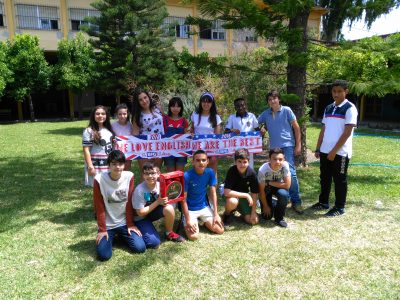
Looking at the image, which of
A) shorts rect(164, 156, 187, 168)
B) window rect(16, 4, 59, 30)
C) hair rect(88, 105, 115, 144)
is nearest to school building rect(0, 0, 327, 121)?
window rect(16, 4, 59, 30)

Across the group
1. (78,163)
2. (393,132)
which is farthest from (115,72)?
(393,132)

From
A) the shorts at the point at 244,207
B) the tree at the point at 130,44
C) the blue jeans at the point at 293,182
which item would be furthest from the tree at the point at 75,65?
the shorts at the point at 244,207

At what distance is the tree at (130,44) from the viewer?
16531 mm

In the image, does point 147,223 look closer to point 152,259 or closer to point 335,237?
point 152,259

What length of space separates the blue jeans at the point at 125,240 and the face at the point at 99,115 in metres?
1.36

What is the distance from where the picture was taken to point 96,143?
170 inches

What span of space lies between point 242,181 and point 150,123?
1.43 meters

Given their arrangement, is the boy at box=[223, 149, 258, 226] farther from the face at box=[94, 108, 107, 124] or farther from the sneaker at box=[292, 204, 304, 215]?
the face at box=[94, 108, 107, 124]

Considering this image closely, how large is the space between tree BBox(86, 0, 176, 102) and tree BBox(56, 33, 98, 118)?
3543mm

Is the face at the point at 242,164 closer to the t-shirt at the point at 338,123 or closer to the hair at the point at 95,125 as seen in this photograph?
the t-shirt at the point at 338,123

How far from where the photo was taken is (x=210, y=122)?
4.91m

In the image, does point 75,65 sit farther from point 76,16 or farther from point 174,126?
point 174,126

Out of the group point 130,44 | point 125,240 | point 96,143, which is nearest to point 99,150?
point 96,143

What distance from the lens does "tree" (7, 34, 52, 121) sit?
1934cm
